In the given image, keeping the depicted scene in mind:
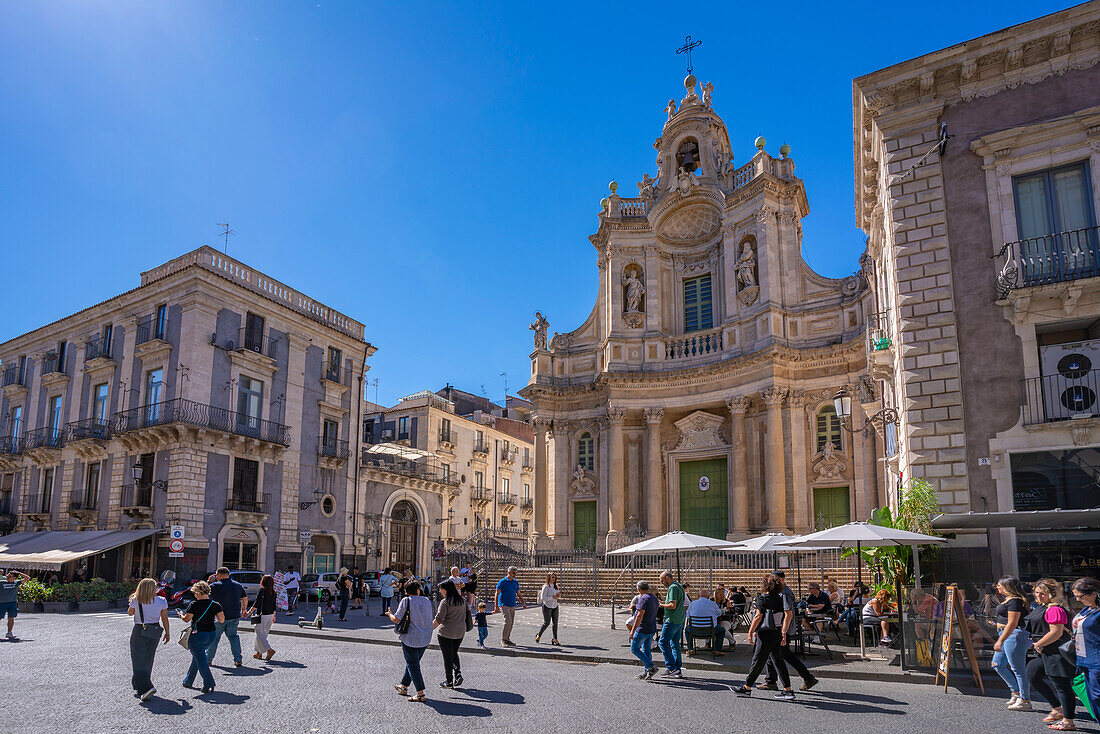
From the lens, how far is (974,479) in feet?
47.9

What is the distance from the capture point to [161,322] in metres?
31.7

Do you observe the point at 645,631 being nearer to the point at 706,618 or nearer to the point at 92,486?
the point at 706,618

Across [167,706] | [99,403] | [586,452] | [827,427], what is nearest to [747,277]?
[827,427]

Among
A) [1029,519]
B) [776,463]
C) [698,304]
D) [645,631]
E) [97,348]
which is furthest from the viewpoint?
[97,348]

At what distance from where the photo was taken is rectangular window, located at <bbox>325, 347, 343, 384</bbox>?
36219mm

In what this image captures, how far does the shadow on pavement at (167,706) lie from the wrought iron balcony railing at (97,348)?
28.4 meters

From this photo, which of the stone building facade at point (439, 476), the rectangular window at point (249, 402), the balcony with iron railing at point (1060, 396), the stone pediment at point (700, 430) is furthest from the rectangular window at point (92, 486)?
the balcony with iron railing at point (1060, 396)

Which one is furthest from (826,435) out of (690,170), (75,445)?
(75,445)

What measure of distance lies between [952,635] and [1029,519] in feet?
8.33

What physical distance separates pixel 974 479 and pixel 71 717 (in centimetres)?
1452

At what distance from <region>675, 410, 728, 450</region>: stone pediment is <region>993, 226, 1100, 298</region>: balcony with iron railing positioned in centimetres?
1648

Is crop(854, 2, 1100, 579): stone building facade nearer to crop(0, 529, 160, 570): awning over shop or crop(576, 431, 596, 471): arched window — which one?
crop(576, 431, 596, 471): arched window

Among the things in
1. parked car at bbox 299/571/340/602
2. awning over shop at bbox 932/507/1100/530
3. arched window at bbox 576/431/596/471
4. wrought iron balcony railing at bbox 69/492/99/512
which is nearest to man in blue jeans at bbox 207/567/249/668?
awning over shop at bbox 932/507/1100/530

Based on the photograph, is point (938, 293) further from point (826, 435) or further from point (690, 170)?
point (690, 170)
